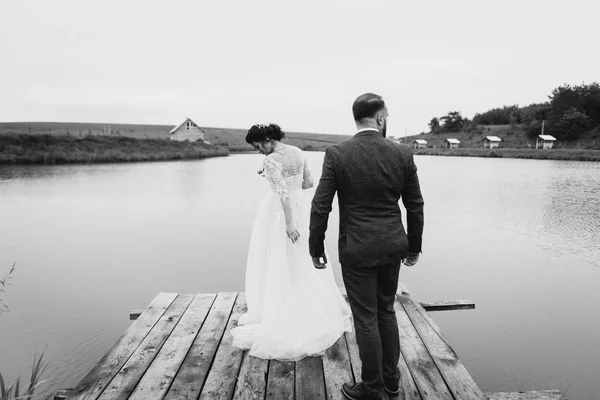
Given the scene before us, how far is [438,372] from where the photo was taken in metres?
3.04

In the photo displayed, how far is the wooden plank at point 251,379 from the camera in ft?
9.09

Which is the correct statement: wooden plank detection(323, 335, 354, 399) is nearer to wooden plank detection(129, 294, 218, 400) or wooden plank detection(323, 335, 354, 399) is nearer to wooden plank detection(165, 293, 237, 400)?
wooden plank detection(165, 293, 237, 400)

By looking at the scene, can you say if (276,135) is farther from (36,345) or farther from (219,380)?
(36,345)

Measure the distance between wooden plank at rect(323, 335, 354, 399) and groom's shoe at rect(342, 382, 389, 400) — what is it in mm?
63

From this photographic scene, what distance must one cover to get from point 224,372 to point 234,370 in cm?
8

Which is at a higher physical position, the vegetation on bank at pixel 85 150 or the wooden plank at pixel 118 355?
the vegetation on bank at pixel 85 150

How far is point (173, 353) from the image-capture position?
3.37 m

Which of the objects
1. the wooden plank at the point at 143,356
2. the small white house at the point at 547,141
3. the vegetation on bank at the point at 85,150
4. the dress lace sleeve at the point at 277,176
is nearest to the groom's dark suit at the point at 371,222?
the dress lace sleeve at the point at 277,176

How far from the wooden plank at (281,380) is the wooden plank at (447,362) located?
1.18 m

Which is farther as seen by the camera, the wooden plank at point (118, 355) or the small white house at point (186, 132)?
the small white house at point (186, 132)

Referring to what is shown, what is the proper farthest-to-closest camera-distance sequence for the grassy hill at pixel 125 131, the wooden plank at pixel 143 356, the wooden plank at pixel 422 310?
the grassy hill at pixel 125 131 → the wooden plank at pixel 422 310 → the wooden plank at pixel 143 356

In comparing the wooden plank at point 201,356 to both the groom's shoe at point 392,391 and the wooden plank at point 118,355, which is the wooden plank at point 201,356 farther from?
the groom's shoe at point 392,391

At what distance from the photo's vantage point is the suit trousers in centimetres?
252

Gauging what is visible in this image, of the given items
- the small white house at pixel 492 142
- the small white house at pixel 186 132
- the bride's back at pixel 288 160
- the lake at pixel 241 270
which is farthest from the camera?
the small white house at pixel 186 132
